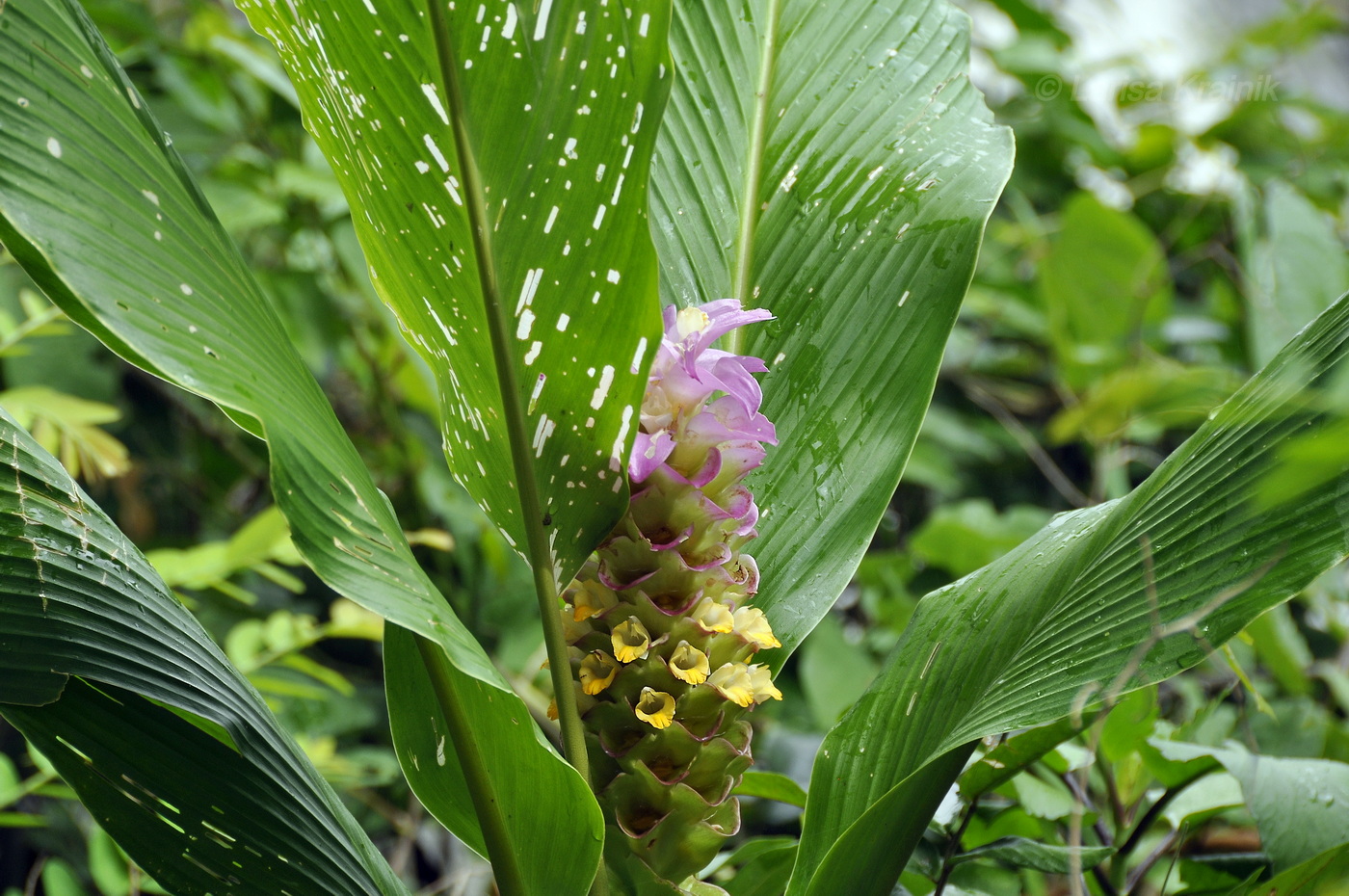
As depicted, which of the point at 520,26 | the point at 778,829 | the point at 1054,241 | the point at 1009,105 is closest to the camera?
the point at 520,26

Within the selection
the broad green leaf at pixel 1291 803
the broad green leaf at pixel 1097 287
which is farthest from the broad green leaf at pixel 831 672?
the broad green leaf at pixel 1291 803

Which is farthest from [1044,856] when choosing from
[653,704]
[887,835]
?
[653,704]

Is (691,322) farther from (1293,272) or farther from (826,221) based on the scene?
(1293,272)

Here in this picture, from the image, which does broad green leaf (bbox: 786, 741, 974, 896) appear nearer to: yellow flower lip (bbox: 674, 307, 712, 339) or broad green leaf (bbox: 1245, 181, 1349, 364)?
yellow flower lip (bbox: 674, 307, 712, 339)

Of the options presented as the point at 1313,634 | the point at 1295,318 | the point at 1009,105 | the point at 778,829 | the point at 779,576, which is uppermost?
the point at 1009,105

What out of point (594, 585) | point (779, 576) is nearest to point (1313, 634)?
point (779, 576)

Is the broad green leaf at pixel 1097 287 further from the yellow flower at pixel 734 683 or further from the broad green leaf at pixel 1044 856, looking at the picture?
the yellow flower at pixel 734 683

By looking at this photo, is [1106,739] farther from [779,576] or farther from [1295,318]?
[1295,318]
